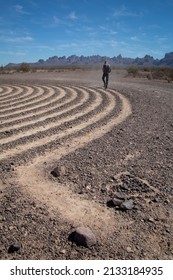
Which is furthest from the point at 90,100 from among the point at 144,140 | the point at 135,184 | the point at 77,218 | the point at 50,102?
the point at 77,218

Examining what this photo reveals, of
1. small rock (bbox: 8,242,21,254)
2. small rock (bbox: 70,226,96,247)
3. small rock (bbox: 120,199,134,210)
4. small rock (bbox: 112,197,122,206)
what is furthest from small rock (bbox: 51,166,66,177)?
small rock (bbox: 8,242,21,254)

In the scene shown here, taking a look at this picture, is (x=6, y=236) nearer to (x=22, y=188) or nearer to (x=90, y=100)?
(x=22, y=188)

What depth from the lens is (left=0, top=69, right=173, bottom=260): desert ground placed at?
15.3 ft

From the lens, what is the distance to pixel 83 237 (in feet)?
15.3

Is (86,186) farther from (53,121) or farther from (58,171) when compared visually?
(53,121)

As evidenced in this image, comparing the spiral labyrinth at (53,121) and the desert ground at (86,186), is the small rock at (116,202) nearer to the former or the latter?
the desert ground at (86,186)

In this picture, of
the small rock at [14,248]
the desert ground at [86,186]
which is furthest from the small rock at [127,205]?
the small rock at [14,248]

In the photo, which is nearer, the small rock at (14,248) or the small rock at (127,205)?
the small rock at (14,248)

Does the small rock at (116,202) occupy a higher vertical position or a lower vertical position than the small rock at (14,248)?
higher

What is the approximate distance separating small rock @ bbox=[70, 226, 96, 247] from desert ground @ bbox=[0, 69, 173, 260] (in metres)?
0.06

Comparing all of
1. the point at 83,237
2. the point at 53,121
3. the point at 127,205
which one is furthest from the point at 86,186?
the point at 53,121

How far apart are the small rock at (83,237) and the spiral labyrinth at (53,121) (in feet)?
11.7

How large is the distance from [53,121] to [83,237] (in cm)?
730

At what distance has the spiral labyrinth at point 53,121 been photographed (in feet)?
28.9
